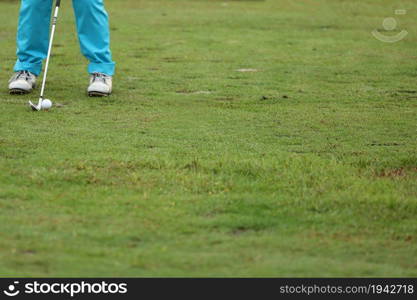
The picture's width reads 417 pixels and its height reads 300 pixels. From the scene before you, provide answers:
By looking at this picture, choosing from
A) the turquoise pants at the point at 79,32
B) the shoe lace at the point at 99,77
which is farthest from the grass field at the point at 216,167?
the turquoise pants at the point at 79,32

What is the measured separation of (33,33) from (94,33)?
0.57 metres

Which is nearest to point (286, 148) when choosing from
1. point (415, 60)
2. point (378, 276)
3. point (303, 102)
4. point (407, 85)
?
point (303, 102)

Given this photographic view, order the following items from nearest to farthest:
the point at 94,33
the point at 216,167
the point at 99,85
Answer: the point at 216,167
the point at 99,85
the point at 94,33

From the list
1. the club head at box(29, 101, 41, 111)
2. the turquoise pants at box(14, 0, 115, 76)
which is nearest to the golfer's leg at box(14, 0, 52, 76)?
the turquoise pants at box(14, 0, 115, 76)

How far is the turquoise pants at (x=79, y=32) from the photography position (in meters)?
8.03

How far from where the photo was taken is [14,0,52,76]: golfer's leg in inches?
320

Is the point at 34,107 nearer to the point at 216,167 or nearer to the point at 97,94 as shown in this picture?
the point at 97,94

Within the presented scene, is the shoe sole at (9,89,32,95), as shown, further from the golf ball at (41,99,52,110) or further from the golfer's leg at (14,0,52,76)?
the golf ball at (41,99,52,110)

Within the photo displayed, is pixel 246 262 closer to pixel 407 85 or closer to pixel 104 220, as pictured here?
pixel 104 220

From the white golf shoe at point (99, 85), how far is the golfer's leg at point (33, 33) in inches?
24.0

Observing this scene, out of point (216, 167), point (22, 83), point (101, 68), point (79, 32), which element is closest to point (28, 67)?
point (22, 83)

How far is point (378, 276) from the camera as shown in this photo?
402 cm

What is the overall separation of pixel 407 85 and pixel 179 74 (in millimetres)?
2210

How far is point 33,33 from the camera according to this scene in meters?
8.22
